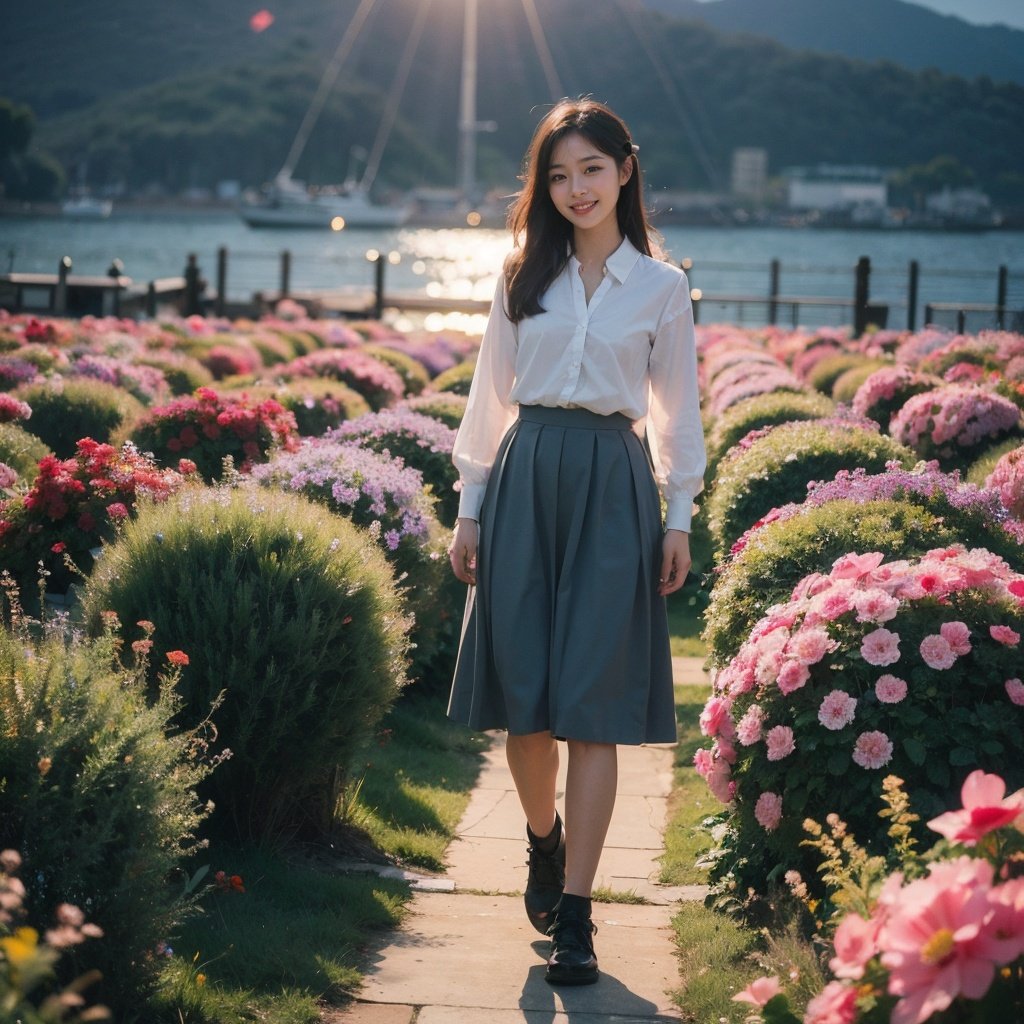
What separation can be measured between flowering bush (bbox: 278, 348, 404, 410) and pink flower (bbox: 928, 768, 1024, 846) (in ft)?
35.8

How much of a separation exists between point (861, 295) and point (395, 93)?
399 feet

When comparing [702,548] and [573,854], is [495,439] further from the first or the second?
[702,548]

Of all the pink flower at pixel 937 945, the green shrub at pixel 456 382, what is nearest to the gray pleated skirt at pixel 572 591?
the pink flower at pixel 937 945

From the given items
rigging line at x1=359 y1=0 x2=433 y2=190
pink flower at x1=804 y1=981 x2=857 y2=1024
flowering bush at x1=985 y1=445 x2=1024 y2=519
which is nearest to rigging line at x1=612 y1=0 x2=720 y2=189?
rigging line at x1=359 y1=0 x2=433 y2=190

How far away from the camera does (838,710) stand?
343 cm

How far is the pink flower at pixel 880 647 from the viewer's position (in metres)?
3.43

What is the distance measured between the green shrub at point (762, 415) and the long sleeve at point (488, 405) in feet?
16.2

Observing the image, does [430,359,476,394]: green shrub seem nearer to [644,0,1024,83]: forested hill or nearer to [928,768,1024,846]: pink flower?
[928,768,1024,846]: pink flower

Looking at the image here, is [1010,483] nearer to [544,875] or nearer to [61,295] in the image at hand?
[544,875]

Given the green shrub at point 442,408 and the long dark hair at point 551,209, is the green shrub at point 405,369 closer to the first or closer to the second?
the green shrub at point 442,408

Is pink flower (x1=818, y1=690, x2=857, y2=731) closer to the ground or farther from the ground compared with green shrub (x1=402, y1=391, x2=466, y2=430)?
closer to the ground

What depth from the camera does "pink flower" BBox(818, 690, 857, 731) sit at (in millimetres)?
3418

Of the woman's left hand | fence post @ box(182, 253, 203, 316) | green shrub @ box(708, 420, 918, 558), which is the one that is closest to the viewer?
the woman's left hand

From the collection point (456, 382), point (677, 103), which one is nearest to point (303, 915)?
point (456, 382)
